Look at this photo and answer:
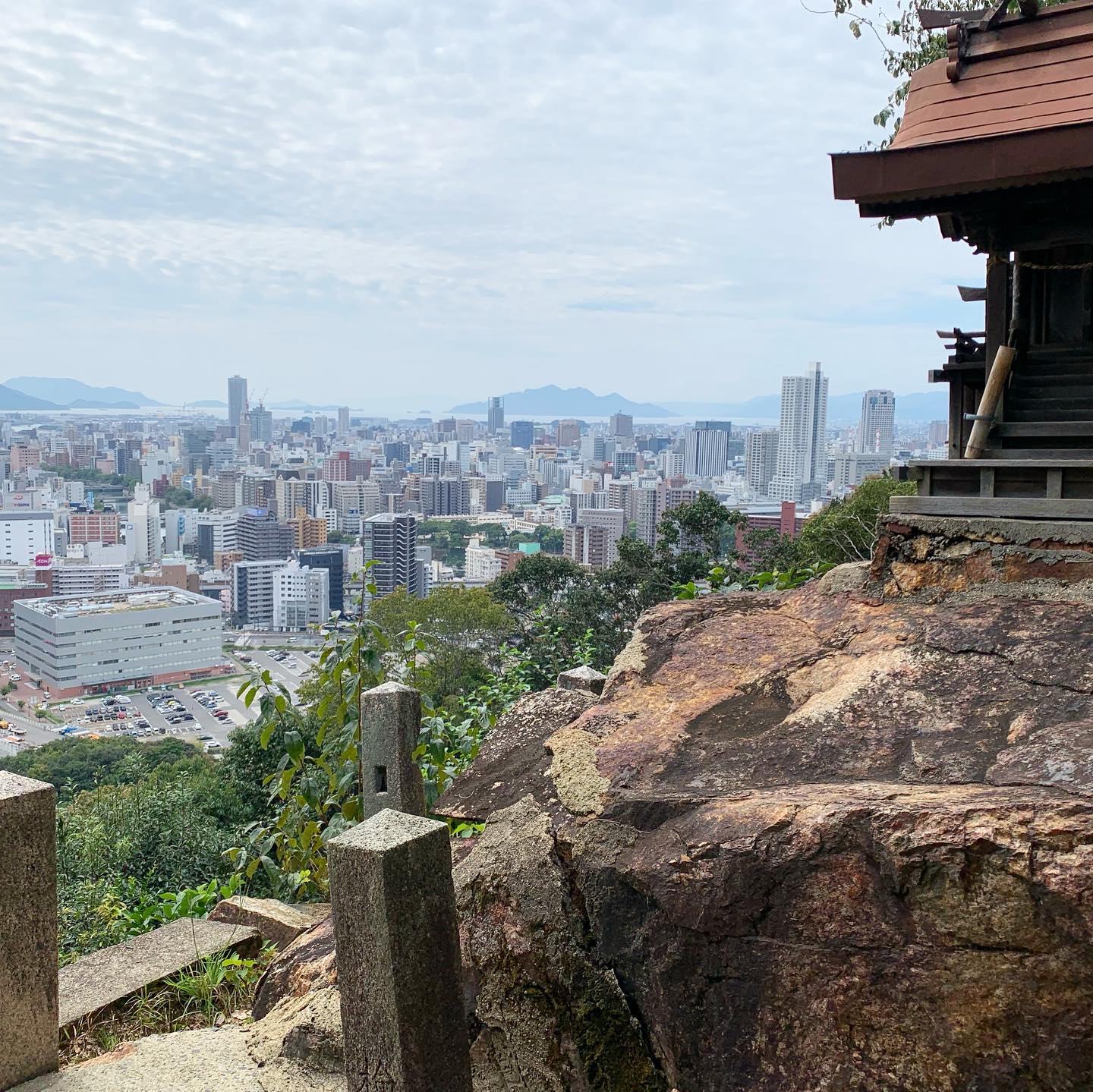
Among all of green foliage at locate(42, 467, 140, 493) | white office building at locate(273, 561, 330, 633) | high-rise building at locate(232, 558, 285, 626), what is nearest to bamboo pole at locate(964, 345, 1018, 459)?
white office building at locate(273, 561, 330, 633)

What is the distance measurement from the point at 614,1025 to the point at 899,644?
3.60 feet

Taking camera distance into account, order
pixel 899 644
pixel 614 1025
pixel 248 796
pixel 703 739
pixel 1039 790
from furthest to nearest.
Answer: pixel 248 796 → pixel 899 644 → pixel 703 739 → pixel 614 1025 → pixel 1039 790

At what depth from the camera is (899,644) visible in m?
2.52

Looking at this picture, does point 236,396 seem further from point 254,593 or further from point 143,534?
point 254,593

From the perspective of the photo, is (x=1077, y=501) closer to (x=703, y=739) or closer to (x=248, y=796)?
(x=703, y=739)

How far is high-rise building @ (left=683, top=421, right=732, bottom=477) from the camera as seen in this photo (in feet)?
449

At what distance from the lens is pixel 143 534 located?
9075cm

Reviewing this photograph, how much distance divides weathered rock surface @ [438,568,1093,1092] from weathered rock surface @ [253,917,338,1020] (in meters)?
0.50

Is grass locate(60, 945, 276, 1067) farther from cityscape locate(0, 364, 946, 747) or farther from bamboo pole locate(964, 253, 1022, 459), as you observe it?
bamboo pole locate(964, 253, 1022, 459)

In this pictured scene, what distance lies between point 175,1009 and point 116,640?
5571 centimetres

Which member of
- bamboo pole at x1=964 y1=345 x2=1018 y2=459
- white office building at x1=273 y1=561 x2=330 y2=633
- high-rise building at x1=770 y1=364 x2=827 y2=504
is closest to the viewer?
bamboo pole at x1=964 y1=345 x2=1018 y2=459

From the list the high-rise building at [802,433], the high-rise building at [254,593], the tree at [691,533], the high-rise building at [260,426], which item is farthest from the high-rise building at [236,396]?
the tree at [691,533]

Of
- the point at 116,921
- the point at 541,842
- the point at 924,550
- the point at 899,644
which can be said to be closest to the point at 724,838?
the point at 541,842

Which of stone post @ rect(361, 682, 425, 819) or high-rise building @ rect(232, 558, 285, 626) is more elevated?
stone post @ rect(361, 682, 425, 819)
